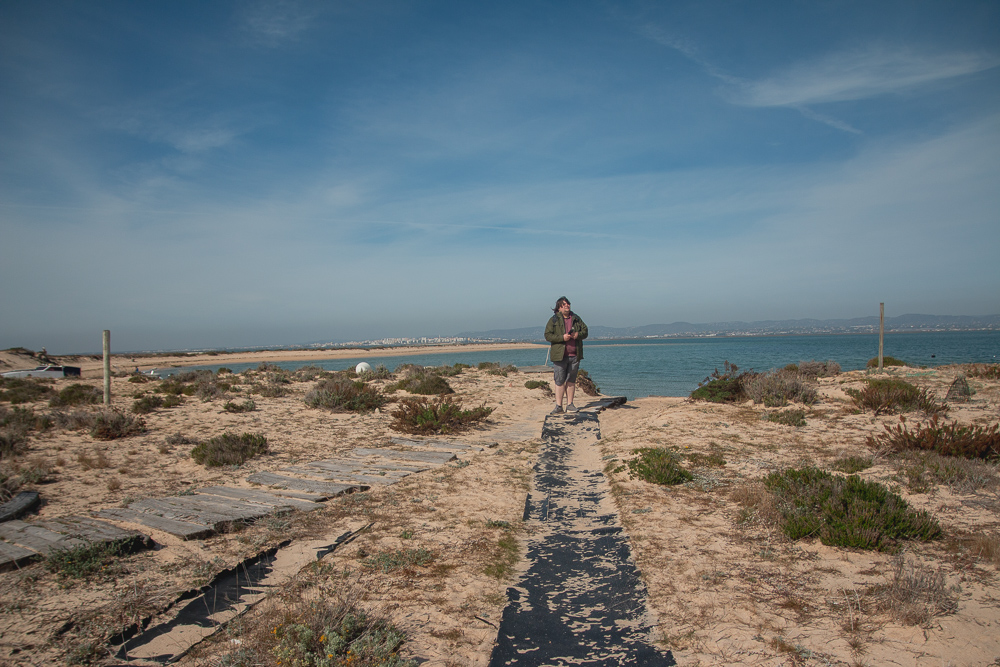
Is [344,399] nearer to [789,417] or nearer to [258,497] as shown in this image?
[258,497]

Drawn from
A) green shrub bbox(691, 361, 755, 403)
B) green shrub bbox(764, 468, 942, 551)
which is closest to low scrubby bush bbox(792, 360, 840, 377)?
green shrub bbox(691, 361, 755, 403)

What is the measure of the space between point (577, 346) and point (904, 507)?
7.10 metres

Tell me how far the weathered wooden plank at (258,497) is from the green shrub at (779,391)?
33.4 ft

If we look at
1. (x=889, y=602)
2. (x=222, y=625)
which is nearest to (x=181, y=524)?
(x=222, y=625)

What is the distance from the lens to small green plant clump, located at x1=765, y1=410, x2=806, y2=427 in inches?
366

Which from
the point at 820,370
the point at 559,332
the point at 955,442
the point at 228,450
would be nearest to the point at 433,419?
the point at 559,332

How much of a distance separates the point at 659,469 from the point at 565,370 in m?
4.88

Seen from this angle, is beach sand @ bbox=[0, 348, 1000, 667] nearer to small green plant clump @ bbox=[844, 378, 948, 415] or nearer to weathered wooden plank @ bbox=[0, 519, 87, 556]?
weathered wooden plank @ bbox=[0, 519, 87, 556]

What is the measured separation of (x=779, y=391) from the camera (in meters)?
11.5

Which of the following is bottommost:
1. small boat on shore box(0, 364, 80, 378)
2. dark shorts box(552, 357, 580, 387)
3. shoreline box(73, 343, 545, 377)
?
shoreline box(73, 343, 545, 377)

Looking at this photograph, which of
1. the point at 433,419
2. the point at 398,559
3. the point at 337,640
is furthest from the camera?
the point at 433,419

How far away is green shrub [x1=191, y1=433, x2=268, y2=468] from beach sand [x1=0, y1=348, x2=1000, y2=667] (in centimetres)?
19

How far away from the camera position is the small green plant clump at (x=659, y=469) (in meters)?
6.22

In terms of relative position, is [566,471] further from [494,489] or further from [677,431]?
[677,431]
